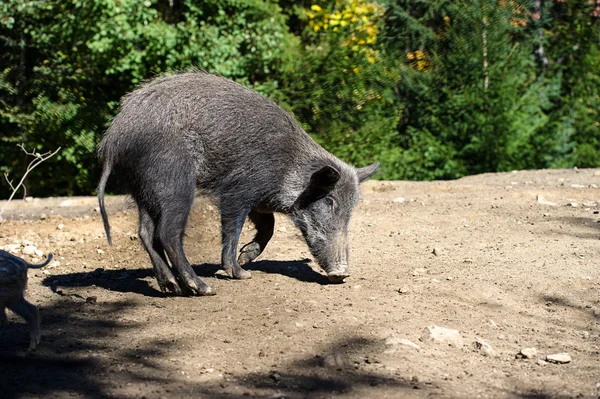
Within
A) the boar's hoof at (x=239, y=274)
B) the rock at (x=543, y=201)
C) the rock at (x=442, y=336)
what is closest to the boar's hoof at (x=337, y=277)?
the boar's hoof at (x=239, y=274)

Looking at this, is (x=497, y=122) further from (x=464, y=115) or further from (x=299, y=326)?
(x=299, y=326)

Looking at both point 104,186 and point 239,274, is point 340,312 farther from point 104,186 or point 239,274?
point 104,186

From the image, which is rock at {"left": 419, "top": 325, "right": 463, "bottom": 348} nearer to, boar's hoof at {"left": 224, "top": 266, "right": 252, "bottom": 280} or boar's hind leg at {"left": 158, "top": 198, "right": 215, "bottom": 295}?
boar's hind leg at {"left": 158, "top": 198, "right": 215, "bottom": 295}

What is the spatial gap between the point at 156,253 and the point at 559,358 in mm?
3032

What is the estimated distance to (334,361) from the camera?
14.5 feet

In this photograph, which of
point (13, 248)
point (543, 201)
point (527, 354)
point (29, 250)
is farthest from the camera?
point (543, 201)

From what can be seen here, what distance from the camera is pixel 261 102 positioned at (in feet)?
22.0

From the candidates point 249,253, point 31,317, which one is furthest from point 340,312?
point 31,317

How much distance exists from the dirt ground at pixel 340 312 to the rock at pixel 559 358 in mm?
38

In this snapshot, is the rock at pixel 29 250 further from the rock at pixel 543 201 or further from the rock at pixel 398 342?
A: the rock at pixel 543 201

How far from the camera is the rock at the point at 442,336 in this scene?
4.82m

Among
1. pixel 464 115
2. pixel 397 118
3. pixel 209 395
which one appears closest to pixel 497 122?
pixel 464 115

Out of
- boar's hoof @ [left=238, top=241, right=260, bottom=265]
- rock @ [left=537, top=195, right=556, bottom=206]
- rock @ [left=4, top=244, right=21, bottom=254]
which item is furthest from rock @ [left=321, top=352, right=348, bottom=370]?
rock @ [left=537, top=195, right=556, bottom=206]

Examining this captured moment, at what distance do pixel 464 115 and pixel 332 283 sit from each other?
771 centimetres
